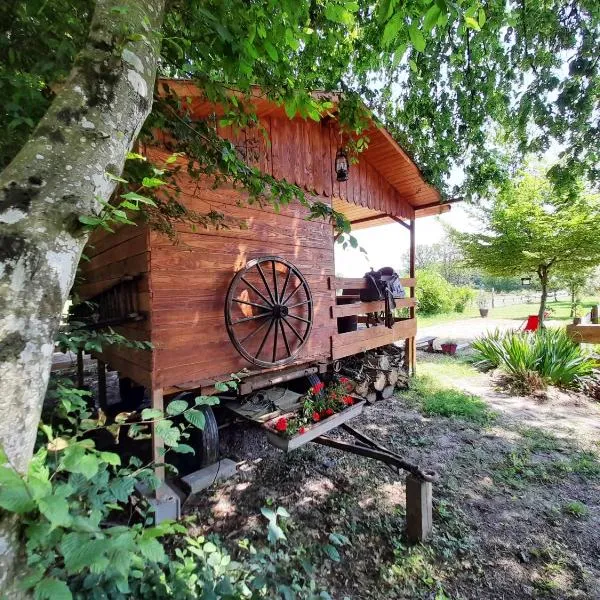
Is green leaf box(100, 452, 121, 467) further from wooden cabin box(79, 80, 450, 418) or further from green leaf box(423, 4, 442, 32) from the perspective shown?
green leaf box(423, 4, 442, 32)

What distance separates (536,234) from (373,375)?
6.96 m

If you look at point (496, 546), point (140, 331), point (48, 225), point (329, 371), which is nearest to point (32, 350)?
point (48, 225)

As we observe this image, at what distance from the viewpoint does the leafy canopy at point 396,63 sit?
65.3 inches

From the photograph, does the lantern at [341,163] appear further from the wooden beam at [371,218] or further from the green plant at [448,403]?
the green plant at [448,403]

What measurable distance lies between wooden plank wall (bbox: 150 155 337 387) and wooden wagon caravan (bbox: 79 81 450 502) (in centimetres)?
1

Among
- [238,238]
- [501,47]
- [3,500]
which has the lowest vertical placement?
[3,500]

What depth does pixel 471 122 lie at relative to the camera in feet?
15.1

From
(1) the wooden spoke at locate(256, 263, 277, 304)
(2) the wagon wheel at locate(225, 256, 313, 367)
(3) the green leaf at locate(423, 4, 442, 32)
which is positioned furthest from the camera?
(1) the wooden spoke at locate(256, 263, 277, 304)

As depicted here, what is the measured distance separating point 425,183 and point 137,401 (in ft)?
19.4

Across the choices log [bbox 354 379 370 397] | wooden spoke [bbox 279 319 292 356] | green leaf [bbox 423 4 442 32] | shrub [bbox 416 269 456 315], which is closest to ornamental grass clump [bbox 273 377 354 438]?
wooden spoke [bbox 279 319 292 356]

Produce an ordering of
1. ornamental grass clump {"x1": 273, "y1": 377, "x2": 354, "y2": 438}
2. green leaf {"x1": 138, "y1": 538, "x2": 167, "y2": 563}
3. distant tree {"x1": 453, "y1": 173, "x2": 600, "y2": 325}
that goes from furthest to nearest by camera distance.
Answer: distant tree {"x1": 453, "y1": 173, "x2": 600, "y2": 325} < ornamental grass clump {"x1": 273, "y1": 377, "x2": 354, "y2": 438} < green leaf {"x1": 138, "y1": 538, "x2": 167, "y2": 563}

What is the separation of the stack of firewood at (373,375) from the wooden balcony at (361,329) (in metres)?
0.50

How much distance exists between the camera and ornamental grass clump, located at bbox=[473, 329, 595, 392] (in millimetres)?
6020

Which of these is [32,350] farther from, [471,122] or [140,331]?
[471,122]
